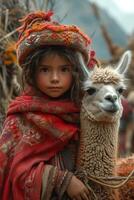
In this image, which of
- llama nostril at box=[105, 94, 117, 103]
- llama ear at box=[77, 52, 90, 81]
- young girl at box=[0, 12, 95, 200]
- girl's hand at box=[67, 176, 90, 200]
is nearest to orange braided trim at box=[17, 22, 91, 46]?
young girl at box=[0, 12, 95, 200]

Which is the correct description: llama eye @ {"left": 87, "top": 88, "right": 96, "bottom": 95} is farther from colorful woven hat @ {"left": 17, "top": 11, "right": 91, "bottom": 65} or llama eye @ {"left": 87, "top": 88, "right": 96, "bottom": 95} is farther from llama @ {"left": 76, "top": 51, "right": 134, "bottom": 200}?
colorful woven hat @ {"left": 17, "top": 11, "right": 91, "bottom": 65}

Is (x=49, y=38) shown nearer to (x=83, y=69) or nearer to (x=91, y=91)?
(x=83, y=69)

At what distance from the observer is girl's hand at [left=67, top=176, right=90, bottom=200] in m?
3.85

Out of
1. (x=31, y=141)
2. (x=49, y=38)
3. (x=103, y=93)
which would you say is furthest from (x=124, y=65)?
(x=31, y=141)

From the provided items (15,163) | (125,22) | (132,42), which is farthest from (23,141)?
(125,22)

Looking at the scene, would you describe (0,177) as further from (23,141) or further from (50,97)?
(50,97)

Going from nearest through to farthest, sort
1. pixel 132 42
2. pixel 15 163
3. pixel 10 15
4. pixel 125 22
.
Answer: pixel 15 163 → pixel 10 15 → pixel 132 42 → pixel 125 22

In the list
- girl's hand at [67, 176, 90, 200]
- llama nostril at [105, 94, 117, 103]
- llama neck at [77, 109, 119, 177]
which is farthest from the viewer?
llama neck at [77, 109, 119, 177]

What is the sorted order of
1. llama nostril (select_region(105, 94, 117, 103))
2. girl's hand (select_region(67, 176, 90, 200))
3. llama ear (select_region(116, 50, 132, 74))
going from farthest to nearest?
llama ear (select_region(116, 50, 132, 74)) → girl's hand (select_region(67, 176, 90, 200)) → llama nostril (select_region(105, 94, 117, 103))

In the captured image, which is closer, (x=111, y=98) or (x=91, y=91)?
(x=111, y=98)

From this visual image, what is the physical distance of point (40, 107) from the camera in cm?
389

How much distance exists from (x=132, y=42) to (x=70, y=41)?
11.3 m

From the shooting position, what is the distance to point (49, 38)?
3.89m

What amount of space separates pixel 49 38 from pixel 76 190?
2.89 feet
